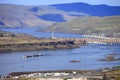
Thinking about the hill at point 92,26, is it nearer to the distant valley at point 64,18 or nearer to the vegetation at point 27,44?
the distant valley at point 64,18

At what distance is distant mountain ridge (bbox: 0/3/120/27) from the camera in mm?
64625

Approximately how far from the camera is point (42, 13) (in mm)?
77750

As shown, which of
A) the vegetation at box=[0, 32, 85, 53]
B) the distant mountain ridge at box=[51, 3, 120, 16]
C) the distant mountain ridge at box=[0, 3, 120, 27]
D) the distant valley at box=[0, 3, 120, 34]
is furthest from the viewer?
the distant mountain ridge at box=[51, 3, 120, 16]

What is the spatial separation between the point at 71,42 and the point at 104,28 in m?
14.2

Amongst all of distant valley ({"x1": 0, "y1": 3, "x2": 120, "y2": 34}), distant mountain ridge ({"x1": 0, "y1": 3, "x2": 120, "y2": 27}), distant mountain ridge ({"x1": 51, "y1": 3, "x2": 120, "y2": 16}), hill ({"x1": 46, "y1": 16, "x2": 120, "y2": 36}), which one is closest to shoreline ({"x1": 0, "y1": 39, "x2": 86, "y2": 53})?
hill ({"x1": 46, "y1": 16, "x2": 120, "y2": 36})

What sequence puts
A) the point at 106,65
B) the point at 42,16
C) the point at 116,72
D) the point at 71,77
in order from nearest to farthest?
the point at 71,77, the point at 116,72, the point at 106,65, the point at 42,16

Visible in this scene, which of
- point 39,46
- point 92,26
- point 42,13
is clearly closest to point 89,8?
point 42,13

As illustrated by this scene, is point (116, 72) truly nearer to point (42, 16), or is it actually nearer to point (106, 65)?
point (106, 65)

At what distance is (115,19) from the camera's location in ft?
164

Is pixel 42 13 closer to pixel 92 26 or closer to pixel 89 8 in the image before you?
pixel 89 8

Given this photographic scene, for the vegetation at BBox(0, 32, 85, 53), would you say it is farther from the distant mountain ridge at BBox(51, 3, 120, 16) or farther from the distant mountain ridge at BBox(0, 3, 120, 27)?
the distant mountain ridge at BBox(51, 3, 120, 16)

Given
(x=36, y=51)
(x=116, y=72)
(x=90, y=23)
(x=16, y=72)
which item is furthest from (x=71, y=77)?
(x=90, y=23)

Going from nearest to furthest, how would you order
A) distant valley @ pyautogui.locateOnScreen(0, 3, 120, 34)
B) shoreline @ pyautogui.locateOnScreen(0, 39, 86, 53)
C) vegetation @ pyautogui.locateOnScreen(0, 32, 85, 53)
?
shoreline @ pyautogui.locateOnScreen(0, 39, 86, 53), vegetation @ pyautogui.locateOnScreen(0, 32, 85, 53), distant valley @ pyautogui.locateOnScreen(0, 3, 120, 34)

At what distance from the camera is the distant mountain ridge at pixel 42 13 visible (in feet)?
212
